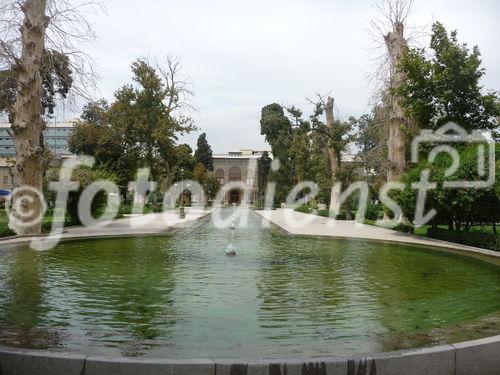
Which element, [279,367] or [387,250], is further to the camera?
[387,250]

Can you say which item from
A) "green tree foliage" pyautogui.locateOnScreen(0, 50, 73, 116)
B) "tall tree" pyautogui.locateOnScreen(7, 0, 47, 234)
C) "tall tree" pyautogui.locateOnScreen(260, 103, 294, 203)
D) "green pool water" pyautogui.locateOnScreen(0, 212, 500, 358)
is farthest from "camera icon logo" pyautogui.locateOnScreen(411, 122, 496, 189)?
"tall tree" pyautogui.locateOnScreen(260, 103, 294, 203)

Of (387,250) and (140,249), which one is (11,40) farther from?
(387,250)

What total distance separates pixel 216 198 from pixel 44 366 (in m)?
97.9

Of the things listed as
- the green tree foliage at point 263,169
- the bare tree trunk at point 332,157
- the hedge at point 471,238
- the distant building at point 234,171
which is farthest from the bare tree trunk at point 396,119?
the distant building at point 234,171

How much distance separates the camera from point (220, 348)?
15.1ft

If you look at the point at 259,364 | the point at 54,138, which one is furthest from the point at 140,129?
the point at 259,364

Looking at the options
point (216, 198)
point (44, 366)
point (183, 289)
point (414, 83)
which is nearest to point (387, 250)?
point (414, 83)

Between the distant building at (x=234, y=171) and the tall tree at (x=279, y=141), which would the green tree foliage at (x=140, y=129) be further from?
the distant building at (x=234, y=171)

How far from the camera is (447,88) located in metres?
17.3

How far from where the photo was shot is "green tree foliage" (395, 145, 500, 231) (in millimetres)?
14195

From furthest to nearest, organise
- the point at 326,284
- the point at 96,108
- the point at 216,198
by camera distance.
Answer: the point at 216,198 < the point at 96,108 < the point at 326,284

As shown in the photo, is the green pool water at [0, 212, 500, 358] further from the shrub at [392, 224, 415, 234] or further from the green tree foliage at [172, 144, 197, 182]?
the green tree foliage at [172, 144, 197, 182]

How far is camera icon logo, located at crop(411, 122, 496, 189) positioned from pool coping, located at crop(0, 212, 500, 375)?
11.1 m

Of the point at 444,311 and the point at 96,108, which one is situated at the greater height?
the point at 96,108
